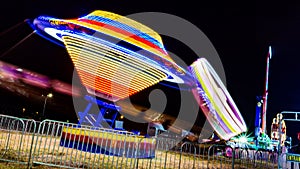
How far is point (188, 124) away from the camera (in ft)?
155

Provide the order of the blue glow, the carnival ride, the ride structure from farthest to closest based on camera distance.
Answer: the blue glow
the ride structure
the carnival ride

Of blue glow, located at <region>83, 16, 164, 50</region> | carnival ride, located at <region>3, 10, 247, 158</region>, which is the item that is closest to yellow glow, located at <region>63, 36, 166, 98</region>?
carnival ride, located at <region>3, 10, 247, 158</region>

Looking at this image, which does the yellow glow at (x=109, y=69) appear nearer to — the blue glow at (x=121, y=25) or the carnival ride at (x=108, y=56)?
the carnival ride at (x=108, y=56)

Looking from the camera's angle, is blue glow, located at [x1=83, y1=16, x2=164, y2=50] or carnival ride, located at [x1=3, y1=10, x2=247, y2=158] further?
blue glow, located at [x1=83, y1=16, x2=164, y2=50]

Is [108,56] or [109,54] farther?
[108,56]

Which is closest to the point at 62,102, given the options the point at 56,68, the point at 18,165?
the point at 56,68

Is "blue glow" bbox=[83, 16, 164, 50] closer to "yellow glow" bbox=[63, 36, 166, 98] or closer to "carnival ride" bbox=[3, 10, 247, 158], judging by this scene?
"carnival ride" bbox=[3, 10, 247, 158]

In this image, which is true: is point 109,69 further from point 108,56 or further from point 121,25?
point 121,25

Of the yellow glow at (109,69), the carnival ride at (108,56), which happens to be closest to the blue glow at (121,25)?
the carnival ride at (108,56)

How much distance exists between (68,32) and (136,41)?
3280 mm

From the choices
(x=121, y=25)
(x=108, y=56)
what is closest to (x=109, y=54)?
(x=108, y=56)

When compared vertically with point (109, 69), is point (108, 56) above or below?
above

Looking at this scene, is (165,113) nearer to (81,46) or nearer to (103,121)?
(103,121)

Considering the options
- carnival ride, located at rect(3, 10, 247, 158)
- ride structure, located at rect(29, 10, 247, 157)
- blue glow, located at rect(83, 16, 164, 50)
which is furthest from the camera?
blue glow, located at rect(83, 16, 164, 50)
